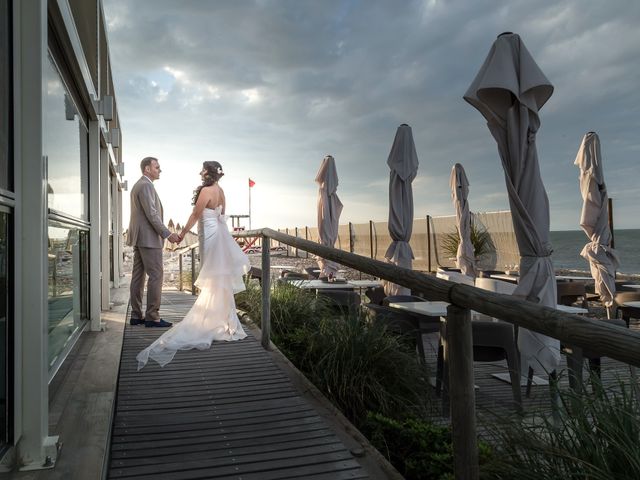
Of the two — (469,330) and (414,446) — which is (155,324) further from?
(469,330)

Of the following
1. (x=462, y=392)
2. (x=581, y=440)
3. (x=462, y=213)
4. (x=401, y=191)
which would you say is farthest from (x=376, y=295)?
(x=581, y=440)

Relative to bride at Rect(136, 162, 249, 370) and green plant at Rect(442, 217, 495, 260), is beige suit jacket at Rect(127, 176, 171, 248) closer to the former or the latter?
bride at Rect(136, 162, 249, 370)

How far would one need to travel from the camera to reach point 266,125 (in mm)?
17516

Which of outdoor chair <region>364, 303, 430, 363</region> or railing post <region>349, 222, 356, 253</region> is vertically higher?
railing post <region>349, 222, 356, 253</region>

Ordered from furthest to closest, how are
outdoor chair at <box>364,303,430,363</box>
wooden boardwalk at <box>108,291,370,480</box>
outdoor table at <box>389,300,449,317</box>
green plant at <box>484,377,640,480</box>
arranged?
outdoor table at <box>389,300,449,317</box>, outdoor chair at <box>364,303,430,363</box>, wooden boardwalk at <box>108,291,370,480</box>, green plant at <box>484,377,640,480</box>

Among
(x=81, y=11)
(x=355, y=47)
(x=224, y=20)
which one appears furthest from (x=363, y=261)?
(x=355, y=47)

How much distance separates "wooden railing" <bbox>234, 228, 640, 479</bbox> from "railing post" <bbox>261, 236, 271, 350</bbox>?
6.17 ft

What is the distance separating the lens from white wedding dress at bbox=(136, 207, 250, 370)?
4652 mm

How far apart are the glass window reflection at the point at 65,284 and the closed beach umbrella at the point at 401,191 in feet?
15.2

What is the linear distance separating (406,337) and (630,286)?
5.87 m

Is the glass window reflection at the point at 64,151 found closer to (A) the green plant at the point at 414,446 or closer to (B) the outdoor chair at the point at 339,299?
(A) the green plant at the point at 414,446

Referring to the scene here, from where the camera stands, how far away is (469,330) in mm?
1690

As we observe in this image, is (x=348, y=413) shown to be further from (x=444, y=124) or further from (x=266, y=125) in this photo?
(x=444, y=124)

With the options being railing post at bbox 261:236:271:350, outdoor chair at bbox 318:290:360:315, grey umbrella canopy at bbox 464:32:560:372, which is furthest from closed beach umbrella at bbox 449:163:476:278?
railing post at bbox 261:236:271:350
